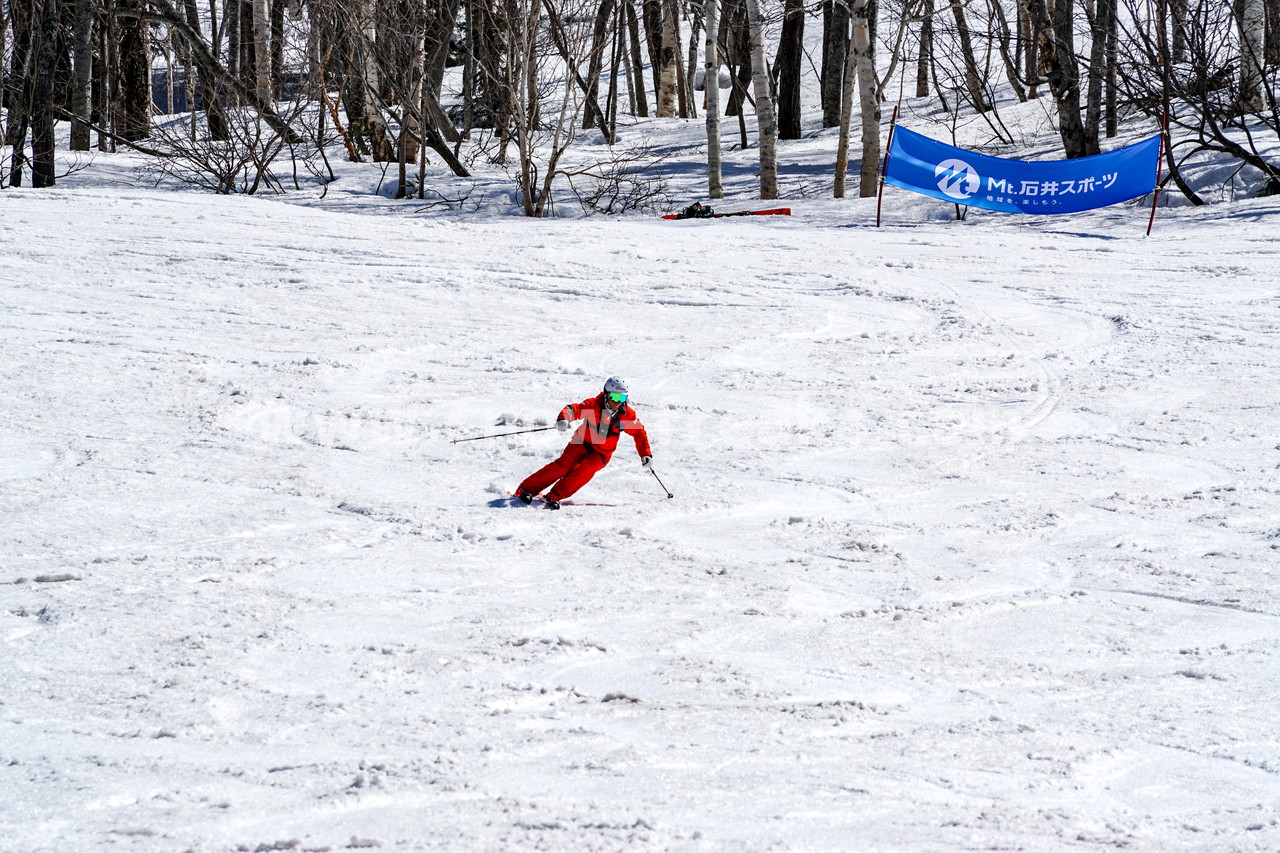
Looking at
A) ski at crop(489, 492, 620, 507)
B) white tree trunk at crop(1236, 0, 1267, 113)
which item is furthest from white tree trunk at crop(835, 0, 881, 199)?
ski at crop(489, 492, 620, 507)

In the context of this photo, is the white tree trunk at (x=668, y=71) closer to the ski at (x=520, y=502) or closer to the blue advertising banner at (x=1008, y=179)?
the blue advertising banner at (x=1008, y=179)

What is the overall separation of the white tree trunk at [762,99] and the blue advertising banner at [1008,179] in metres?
2.93

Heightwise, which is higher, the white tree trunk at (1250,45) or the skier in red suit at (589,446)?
the white tree trunk at (1250,45)

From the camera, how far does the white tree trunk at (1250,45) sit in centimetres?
1736

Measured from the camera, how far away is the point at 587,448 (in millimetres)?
7371

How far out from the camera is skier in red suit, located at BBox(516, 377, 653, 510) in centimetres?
732

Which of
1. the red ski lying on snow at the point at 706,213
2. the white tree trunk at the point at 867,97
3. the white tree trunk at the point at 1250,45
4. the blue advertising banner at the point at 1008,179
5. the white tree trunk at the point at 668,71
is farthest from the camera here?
the white tree trunk at the point at 668,71

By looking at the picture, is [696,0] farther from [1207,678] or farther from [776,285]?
[1207,678]

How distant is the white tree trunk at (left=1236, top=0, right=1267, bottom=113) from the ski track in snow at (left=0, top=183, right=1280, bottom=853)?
4848 mm

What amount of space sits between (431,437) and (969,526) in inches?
150

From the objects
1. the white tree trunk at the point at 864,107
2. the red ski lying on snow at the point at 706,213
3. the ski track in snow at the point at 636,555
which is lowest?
the ski track in snow at the point at 636,555

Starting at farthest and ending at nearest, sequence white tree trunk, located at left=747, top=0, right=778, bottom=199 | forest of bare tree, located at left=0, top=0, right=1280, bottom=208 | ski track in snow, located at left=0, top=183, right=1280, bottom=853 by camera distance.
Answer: white tree trunk, located at left=747, top=0, right=778, bottom=199
forest of bare tree, located at left=0, top=0, right=1280, bottom=208
ski track in snow, located at left=0, top=183, right=1280, bottom=853

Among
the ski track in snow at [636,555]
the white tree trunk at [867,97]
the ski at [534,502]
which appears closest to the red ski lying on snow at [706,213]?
the white tree trunk at [867,97]

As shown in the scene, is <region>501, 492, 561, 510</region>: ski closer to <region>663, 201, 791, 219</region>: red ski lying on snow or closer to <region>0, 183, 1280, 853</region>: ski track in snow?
<region>0, 183, 1280, 853</region>: ski track in snow
